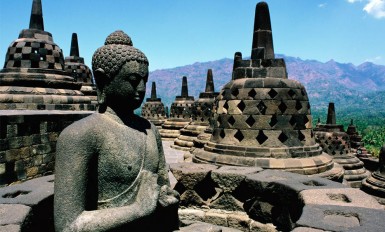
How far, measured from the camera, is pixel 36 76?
290 inches

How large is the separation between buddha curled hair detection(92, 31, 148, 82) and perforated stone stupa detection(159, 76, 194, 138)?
1219 cm

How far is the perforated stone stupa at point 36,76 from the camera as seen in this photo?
711cm

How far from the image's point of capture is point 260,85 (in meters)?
4.95

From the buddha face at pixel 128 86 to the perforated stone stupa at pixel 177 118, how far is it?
40.1 ft

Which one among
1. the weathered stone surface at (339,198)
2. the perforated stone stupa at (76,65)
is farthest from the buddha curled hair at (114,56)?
the perforated stone stupa at (76,65)

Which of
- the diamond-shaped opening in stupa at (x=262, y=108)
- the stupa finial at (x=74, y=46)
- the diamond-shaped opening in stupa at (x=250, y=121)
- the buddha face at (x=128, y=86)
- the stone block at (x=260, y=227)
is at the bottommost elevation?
the stone block at (x=260, y=227)

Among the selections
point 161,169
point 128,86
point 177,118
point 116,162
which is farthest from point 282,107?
point 177,118

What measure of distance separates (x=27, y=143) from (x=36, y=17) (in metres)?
4.45

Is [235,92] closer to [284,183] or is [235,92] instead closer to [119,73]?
[284,183]

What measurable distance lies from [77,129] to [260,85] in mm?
3629

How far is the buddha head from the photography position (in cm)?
193

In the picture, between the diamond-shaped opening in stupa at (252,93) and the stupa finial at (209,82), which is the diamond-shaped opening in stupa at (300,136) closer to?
the diamond-shaped opening in stupa at (252,93)

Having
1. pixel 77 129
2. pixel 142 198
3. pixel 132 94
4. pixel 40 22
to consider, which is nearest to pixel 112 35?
pixel 132 94

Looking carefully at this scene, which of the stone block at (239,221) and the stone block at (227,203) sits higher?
the stone block at (227,203)
